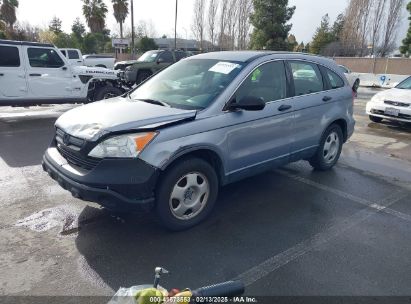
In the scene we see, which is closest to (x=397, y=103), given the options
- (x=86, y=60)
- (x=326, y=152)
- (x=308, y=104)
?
(x=326, y=152)

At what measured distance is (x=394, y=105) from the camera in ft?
29.8

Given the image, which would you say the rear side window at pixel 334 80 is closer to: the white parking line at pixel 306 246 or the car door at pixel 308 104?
the car door at pixel 308 104

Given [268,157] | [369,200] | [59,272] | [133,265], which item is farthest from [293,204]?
[59,272]

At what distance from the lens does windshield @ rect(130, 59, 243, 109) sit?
3.91m

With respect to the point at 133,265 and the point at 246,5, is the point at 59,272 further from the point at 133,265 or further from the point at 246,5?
the point at 246,5

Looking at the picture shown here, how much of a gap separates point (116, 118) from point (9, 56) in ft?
22.2

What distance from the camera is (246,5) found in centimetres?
4738

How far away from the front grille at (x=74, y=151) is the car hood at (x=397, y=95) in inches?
324

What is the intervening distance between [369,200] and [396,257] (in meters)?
1.40

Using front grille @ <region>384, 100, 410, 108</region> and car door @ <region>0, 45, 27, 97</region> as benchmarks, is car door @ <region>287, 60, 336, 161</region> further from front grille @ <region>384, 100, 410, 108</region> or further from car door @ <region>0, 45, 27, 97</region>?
car door @ <region>0, 45, 27, 97</region>

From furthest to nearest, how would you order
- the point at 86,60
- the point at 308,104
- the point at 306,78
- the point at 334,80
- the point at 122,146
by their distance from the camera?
1. the point at 86,60
2. the point at 334,80
3. the point at 306,78
4. the point at 308,104
5. the point at 122,146

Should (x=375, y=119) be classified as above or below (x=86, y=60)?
below

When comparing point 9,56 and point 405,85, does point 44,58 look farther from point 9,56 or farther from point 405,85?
point 405,85

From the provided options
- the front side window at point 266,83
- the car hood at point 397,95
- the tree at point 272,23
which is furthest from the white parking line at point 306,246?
the tree at point 272,23
